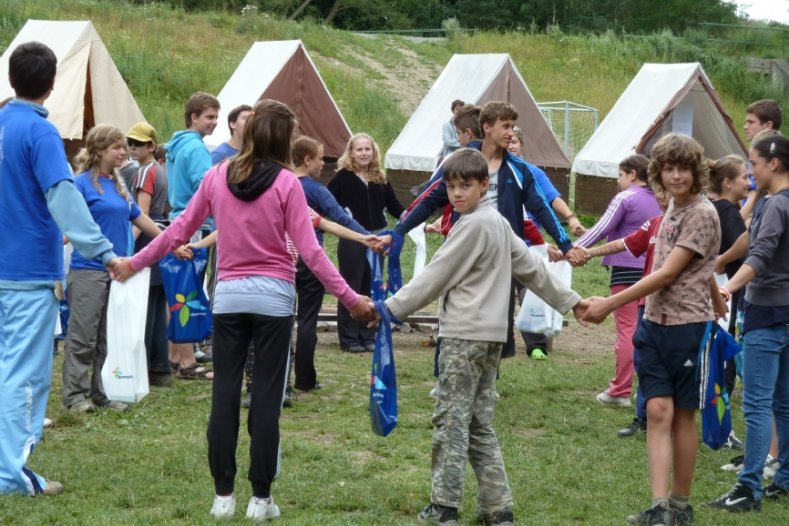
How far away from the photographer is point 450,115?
18.8 meters

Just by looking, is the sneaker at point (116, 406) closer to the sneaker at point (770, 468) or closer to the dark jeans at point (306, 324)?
the dark jeans at point (306, 324)

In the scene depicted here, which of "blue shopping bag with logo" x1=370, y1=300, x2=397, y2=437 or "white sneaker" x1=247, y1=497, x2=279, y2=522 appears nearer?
"white sneaker" x1=247, y1=497, x2=279, y2=522

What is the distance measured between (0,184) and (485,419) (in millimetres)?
2567

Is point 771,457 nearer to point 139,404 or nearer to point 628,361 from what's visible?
point 628,361

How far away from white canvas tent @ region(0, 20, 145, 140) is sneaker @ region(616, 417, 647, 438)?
11.7m

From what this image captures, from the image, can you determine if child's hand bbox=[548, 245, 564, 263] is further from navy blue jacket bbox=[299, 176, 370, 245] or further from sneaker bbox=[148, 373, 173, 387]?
sneaker bbox=[148, 373, 173, 387]

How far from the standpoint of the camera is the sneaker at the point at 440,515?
16.0 feet

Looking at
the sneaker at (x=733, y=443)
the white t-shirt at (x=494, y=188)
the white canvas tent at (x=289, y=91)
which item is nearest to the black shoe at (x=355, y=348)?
the white t-shirt at (x=494, y=188)

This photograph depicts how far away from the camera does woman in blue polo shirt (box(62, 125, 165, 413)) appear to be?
7.04 m

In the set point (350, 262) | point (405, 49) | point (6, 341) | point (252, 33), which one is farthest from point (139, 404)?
point (405, 49)

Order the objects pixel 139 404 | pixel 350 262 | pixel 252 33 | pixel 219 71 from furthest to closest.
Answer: pixel 252 33
pixel 219 71
pixel 350 262
pixel 139 404

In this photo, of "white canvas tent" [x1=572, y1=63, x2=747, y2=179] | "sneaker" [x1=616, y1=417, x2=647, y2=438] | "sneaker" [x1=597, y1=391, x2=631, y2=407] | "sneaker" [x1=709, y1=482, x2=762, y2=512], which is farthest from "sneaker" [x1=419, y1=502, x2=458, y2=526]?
"white canvas tent" [x1=572, y1=63, x2=747, y2=179]

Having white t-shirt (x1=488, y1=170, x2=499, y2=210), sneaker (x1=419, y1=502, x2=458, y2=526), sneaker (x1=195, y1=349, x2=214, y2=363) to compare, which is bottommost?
sneaker (x1=195, y1=349, x2=214, y2=363)

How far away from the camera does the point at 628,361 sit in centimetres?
788
